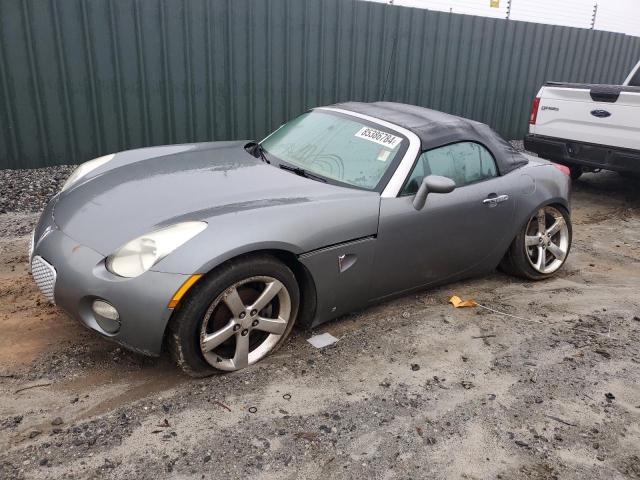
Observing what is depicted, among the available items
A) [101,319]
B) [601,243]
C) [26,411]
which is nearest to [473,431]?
[101,319]

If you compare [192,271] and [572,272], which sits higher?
[192,271]

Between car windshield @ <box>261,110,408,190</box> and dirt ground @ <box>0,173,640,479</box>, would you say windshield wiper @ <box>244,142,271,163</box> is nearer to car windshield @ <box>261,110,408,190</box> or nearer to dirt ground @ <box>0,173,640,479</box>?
car windshield @ <box>261,110,408,190</box>

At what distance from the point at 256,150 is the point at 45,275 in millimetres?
1834

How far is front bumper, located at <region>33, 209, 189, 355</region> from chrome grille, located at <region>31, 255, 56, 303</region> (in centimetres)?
3

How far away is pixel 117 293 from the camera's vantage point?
2.54 m

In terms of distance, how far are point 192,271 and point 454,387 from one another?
5.23ft

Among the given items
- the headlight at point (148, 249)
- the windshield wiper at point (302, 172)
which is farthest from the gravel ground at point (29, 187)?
the headlight at point (148, 249)

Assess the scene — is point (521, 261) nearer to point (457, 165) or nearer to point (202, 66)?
point (457, 165)

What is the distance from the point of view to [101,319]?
2.65m

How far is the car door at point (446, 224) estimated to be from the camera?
3.38 metres

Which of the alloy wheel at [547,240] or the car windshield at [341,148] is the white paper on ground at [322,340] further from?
the alloy wheel at [547,240]

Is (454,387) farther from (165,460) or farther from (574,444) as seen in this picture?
(165,460)

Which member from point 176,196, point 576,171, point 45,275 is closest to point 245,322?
point 176,196

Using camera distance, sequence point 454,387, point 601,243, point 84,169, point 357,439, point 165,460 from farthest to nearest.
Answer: point 601,243 < point 84,169 < point 454,387 < point 357,439 < point 165,460
